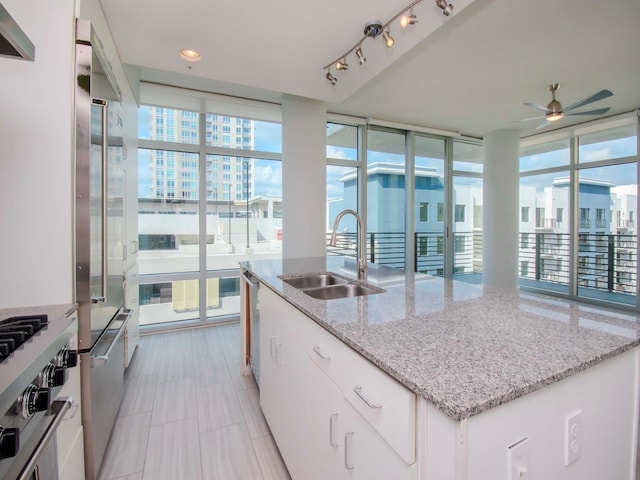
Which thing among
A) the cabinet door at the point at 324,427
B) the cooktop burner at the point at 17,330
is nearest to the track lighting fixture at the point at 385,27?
the cabinet door at the point at 324,427

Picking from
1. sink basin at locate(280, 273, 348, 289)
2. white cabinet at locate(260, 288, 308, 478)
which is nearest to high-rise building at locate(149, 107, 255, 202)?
sink basin at locate(280, 273, 348, 289)

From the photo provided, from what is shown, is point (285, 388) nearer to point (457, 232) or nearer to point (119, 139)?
point (119, 139)

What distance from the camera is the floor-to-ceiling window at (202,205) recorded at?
368 cm

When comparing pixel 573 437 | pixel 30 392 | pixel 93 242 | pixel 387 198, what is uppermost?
pixel 387 198

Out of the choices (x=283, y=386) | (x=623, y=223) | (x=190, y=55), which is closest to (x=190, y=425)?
(x=283, y=386)

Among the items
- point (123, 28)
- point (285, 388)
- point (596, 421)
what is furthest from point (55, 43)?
point (596, 421)

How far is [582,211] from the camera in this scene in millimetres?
5191

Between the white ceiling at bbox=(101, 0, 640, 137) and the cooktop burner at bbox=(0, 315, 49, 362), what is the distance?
192 centimetres

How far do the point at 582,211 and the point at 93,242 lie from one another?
6.72m

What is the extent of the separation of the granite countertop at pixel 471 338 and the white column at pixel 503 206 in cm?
424

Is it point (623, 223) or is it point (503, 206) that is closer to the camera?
point (623, 223)

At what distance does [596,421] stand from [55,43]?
238 centimetres

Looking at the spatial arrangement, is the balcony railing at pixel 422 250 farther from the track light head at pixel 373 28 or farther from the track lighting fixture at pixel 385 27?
the track light head at pixel 373 28

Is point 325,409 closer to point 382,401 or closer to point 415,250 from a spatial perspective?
point 382,401
